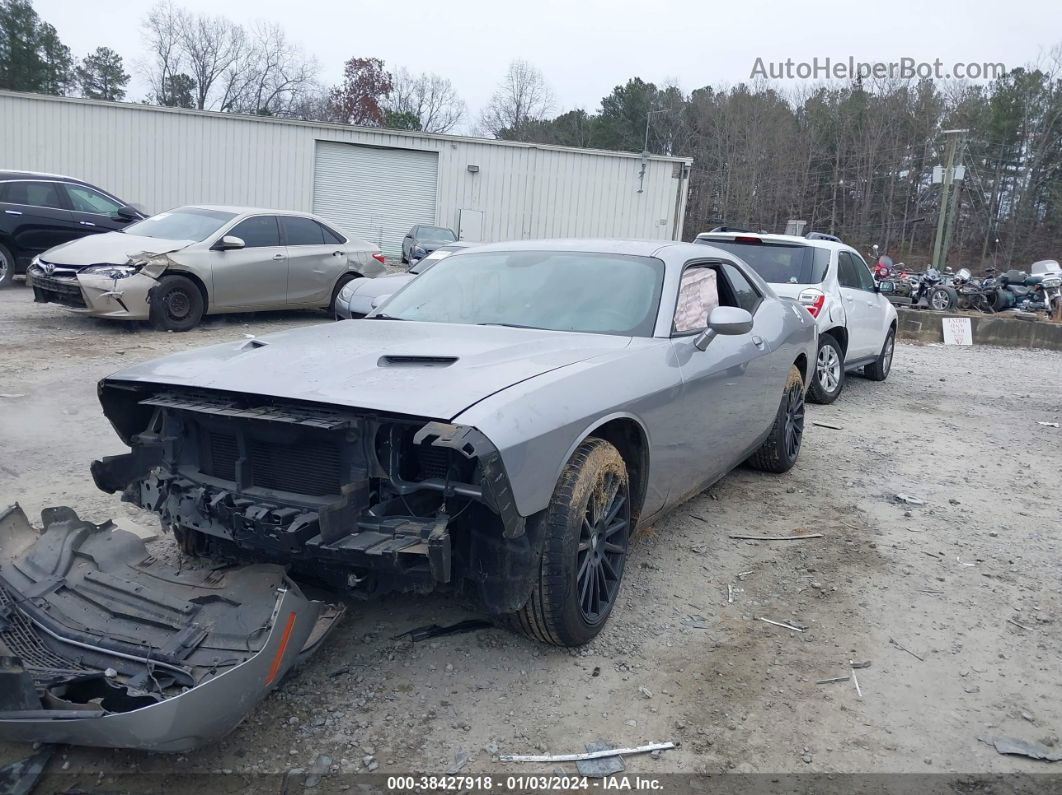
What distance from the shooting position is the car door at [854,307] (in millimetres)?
8914

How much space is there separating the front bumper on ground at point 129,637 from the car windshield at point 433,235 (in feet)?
66.4

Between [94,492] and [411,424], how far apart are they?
9.50 ft

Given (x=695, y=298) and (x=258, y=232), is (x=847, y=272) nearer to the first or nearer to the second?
(x=695, y=298)

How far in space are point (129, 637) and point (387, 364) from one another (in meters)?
1.31

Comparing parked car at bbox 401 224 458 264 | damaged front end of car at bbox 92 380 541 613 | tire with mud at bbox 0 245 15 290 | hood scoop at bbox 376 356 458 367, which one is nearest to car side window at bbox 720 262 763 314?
hood scoop at bbox 376 356 458 367

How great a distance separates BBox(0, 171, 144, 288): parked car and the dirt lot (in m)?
6.94

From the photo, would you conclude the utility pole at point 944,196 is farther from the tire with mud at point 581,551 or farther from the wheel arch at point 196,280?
the tire with mud at point 581,551

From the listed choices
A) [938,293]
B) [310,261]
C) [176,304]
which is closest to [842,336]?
[310,261]

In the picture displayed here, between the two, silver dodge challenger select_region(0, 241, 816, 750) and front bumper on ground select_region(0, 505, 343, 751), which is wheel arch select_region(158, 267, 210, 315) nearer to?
silver dodge challenger select_region(0, 241, 816, 750)

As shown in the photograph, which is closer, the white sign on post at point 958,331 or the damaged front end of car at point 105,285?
the damaged front end of car at point 105,285

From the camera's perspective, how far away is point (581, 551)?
3412 mm

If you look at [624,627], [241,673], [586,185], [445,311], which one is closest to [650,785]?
[624,627]

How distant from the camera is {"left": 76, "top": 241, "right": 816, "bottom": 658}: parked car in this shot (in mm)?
2916

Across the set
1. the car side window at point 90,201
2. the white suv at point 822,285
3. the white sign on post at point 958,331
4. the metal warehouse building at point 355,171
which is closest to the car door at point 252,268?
the car side window at point 90,201
